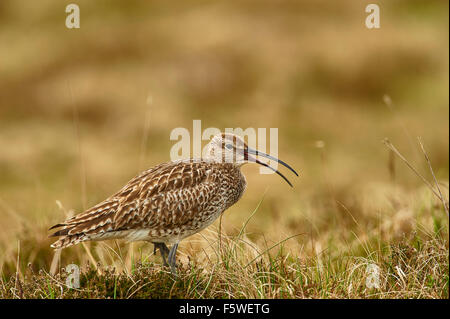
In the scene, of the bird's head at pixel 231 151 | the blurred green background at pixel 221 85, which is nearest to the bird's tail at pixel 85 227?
the bird's head at pixel 231 151

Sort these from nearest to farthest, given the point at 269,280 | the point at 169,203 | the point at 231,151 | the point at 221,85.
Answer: the point at 269,280
the point at 169,203
the point at 231,151
the point at 221,85

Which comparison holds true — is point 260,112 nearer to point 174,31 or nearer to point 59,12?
point 174,31

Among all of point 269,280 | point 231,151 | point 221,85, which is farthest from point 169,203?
point 221,85

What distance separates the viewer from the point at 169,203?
261 inches

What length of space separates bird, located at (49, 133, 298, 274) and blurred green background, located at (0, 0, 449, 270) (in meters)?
9.23

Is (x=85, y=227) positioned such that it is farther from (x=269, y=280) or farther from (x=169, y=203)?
(x=269, y=280)

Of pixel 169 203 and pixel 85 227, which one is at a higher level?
pixel 169 203

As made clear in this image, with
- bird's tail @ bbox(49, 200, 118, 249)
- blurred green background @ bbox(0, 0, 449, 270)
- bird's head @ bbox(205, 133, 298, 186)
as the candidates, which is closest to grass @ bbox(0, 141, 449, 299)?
bird's tail @ bbox(49, 200, 118, 249)

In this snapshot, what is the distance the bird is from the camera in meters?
6.34

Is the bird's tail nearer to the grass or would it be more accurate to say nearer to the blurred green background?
the grass

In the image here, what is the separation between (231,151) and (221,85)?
16.3 meters

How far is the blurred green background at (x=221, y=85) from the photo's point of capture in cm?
1884
